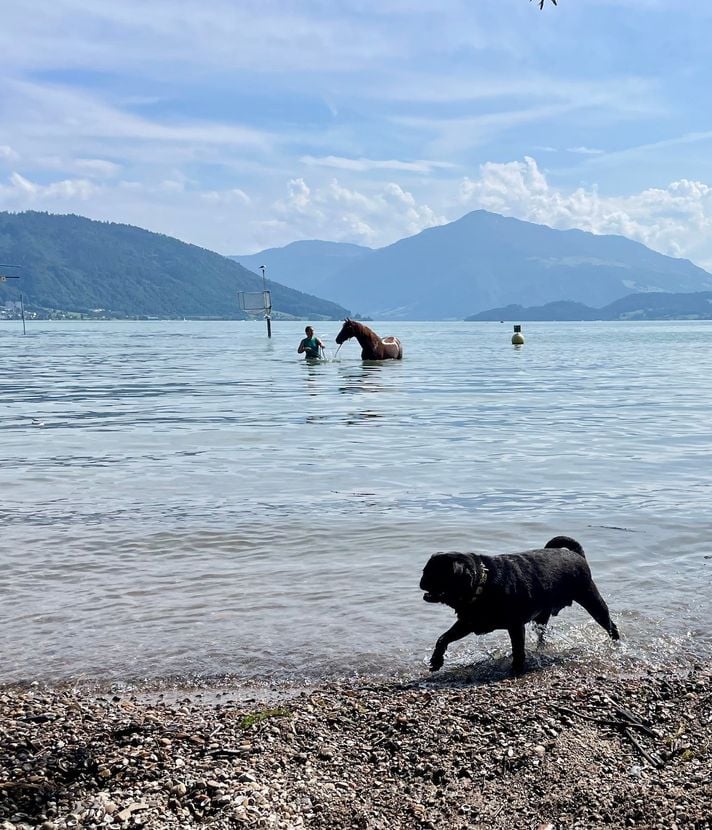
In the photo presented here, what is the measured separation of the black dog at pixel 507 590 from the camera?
6594mm

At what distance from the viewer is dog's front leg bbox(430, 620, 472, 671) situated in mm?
6932

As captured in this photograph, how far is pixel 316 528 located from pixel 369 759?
20.5ft

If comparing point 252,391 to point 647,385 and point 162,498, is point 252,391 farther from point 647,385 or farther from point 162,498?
point 162,498

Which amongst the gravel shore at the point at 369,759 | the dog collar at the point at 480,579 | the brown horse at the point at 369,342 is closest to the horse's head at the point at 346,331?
the brown horse at the point at 369,342

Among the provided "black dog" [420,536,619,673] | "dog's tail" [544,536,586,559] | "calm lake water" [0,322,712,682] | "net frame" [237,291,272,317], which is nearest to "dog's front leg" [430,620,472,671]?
"black dog" [420,536,619,673]

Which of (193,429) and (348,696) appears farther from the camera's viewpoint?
(193,429)

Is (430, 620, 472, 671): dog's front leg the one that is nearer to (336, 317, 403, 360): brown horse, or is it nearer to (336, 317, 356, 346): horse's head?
(336, 317, 403, 360): brown horse

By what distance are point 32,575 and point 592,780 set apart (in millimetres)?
6427

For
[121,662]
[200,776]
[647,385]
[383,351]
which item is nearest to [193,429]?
[121,662]

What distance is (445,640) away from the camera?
6957mm

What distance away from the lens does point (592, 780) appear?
16.1ft

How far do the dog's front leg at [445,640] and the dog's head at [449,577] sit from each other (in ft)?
1.19

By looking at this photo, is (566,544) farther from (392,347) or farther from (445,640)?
(392,347)

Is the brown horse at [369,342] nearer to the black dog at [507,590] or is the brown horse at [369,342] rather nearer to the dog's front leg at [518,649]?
the black dog at [507,590]
